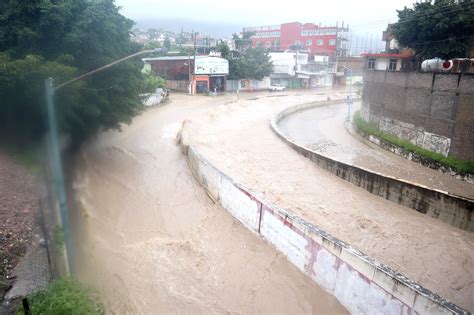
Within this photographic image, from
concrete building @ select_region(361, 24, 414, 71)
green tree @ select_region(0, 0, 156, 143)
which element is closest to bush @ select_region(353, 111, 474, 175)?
concrete building @ select_region(361, 24, 414, 71)

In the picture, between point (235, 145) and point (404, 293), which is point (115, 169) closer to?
point (235, 145)

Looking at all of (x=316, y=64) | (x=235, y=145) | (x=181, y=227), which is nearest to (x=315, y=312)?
(x=181, y=227)

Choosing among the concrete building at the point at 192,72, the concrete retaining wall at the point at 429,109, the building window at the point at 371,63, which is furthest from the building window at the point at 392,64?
the concrete building at the point at 192,72

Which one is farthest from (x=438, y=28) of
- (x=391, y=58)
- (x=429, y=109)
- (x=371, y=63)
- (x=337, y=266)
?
(x=337, y=266)

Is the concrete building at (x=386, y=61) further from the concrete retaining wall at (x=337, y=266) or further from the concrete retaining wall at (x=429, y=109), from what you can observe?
the concrete retaining wall at (x=337, y=266)

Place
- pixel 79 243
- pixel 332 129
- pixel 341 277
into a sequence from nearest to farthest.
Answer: pixel 341 277 → pixel 79 243 → pixel 332 129

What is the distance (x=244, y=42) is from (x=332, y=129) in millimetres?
27777

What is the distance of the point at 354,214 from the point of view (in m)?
13.4

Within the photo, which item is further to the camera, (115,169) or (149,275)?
(115,169)

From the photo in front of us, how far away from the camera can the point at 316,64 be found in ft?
192

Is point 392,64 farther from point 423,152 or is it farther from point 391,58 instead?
point 423,152

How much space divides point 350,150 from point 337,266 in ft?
53.5

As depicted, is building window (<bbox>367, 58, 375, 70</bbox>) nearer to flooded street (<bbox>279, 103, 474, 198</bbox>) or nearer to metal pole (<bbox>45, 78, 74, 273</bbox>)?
flooded street (<bbox>279, 103, 474, 198</bbox>)

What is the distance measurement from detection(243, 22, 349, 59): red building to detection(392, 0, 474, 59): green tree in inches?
1466
